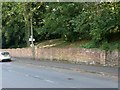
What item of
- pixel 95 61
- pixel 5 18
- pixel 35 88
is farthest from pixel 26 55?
pixel 35 88

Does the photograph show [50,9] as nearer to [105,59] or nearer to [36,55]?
[36,55]

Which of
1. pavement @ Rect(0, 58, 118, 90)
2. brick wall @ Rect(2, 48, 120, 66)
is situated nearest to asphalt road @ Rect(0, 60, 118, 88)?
pavement @ Rect(0, 58, 118, 90)

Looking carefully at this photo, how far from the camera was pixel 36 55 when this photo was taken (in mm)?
38094

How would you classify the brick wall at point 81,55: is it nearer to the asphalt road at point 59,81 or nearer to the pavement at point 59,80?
the pavement at point 59,80

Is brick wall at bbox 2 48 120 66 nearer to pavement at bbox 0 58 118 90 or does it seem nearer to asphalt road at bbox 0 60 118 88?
pavement at bbox 0 58 118 90

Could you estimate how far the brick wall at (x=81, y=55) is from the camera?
928 inches

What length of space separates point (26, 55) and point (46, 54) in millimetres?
7024

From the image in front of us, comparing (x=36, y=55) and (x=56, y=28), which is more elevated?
(x=56, y=28)

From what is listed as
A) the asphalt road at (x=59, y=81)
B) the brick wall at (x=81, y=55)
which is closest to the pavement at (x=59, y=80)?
the asphalt road at (x=59, y=81)

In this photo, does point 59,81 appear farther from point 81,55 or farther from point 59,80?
point 81,55

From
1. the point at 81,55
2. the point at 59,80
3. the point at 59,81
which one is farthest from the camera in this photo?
the point at 81,55

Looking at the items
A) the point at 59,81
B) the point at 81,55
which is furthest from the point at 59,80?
the point at 81,55

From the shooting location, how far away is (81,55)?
27.6 m

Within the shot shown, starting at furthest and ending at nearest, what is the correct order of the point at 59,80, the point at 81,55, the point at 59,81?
1. the point at 81,55
2. the point at 59,80
3. the point at 59,81
